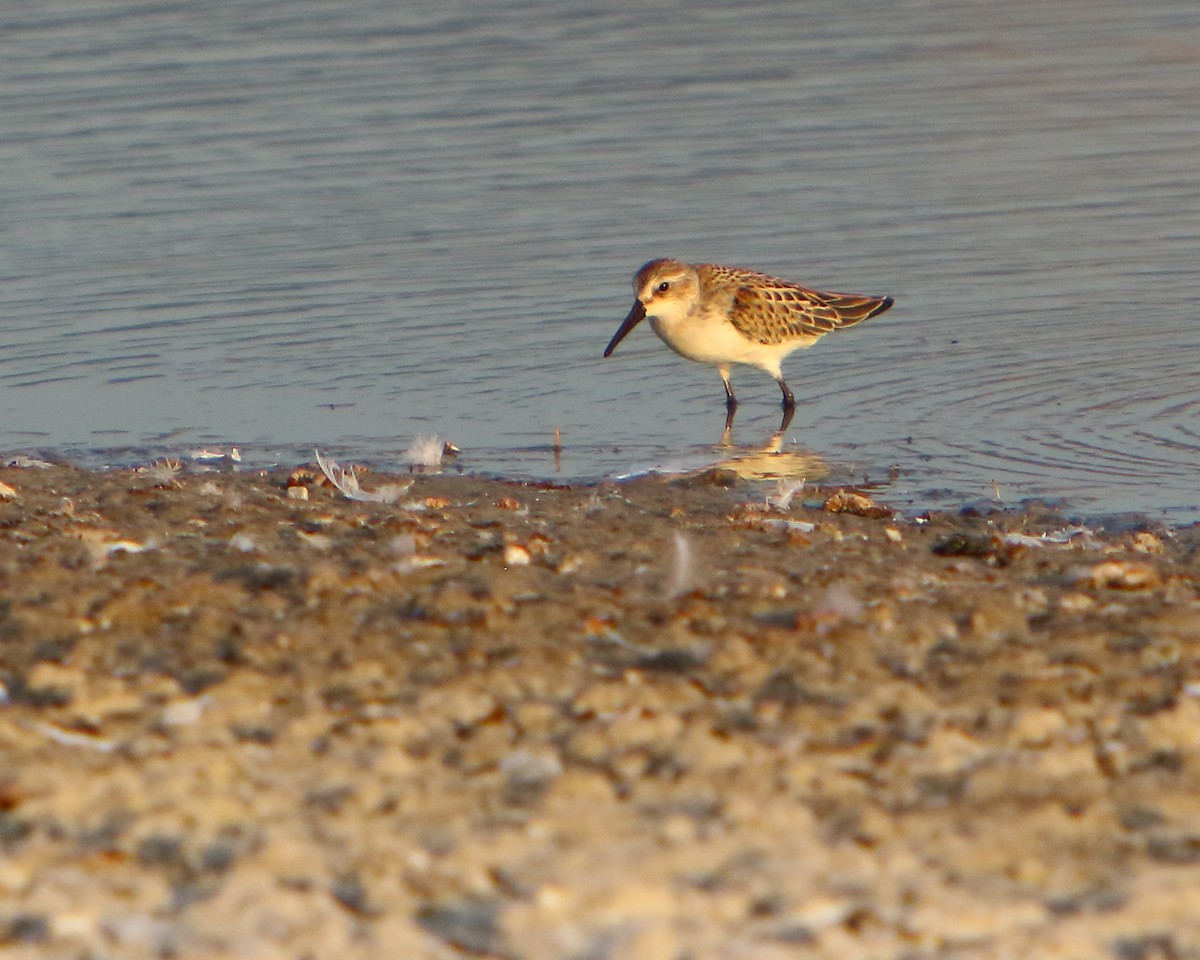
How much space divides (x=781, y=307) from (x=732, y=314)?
0.27 m

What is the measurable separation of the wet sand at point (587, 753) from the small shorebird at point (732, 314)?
14.8ft

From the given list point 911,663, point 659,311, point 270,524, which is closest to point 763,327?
point 659,311

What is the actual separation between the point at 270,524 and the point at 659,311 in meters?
4.24

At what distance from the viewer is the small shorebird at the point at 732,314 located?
976 cm

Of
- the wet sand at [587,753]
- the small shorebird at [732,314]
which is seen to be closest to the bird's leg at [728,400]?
the small shorebird at [732,314]

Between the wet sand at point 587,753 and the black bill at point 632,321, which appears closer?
the wet sand at point 587,753

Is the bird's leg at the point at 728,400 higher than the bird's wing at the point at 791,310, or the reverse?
the bird's wing at the point at 791,310

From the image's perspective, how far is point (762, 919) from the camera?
300 cm

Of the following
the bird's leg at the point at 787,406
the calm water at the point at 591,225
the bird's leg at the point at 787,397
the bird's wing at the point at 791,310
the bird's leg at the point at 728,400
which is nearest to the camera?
the calm water at the point at 591,225

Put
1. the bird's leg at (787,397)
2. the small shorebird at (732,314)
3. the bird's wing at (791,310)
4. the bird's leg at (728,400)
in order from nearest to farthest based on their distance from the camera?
the bird's leg at (728,400), the bird's leg at (787,397), the small shorebird at (732,314), the bird's wing at (791,310)

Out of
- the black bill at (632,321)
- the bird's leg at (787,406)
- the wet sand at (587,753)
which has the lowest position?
the bird's leg at (787,406)

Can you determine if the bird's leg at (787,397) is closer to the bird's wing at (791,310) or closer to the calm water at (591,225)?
the calm water at (591,225)

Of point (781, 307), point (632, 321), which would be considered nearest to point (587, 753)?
point (632, 321)

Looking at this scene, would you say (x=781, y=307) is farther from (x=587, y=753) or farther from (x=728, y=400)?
(x=587, y=753)
